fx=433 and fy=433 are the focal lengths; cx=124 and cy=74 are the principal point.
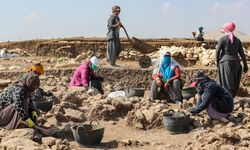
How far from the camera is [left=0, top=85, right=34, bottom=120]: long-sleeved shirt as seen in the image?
5549 mm

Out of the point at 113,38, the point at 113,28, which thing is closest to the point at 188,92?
the point at 113,28

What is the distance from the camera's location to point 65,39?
24.5 metres

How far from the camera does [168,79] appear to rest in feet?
27.9

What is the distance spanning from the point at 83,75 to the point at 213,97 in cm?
346

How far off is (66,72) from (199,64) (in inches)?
239

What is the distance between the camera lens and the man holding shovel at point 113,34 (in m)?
12.7

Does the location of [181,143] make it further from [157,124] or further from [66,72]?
[66,72]

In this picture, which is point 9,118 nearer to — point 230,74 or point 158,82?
point 158,82

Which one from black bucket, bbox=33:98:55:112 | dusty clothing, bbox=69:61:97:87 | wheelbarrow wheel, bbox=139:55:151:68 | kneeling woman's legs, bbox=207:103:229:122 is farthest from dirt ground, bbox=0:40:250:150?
wheelbarrow wheel, bbox=139:55:151:68

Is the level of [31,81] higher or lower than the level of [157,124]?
higher

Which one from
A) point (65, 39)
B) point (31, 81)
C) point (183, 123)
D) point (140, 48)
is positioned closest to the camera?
point (31, 81)

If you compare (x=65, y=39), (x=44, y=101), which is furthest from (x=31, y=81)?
(x=65, y=39)

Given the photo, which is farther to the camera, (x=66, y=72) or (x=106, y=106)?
(x=66, y=72)

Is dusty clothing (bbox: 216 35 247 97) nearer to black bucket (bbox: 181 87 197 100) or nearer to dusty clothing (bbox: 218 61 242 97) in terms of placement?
dusty clothing (bbox: 218 61 242 97)
